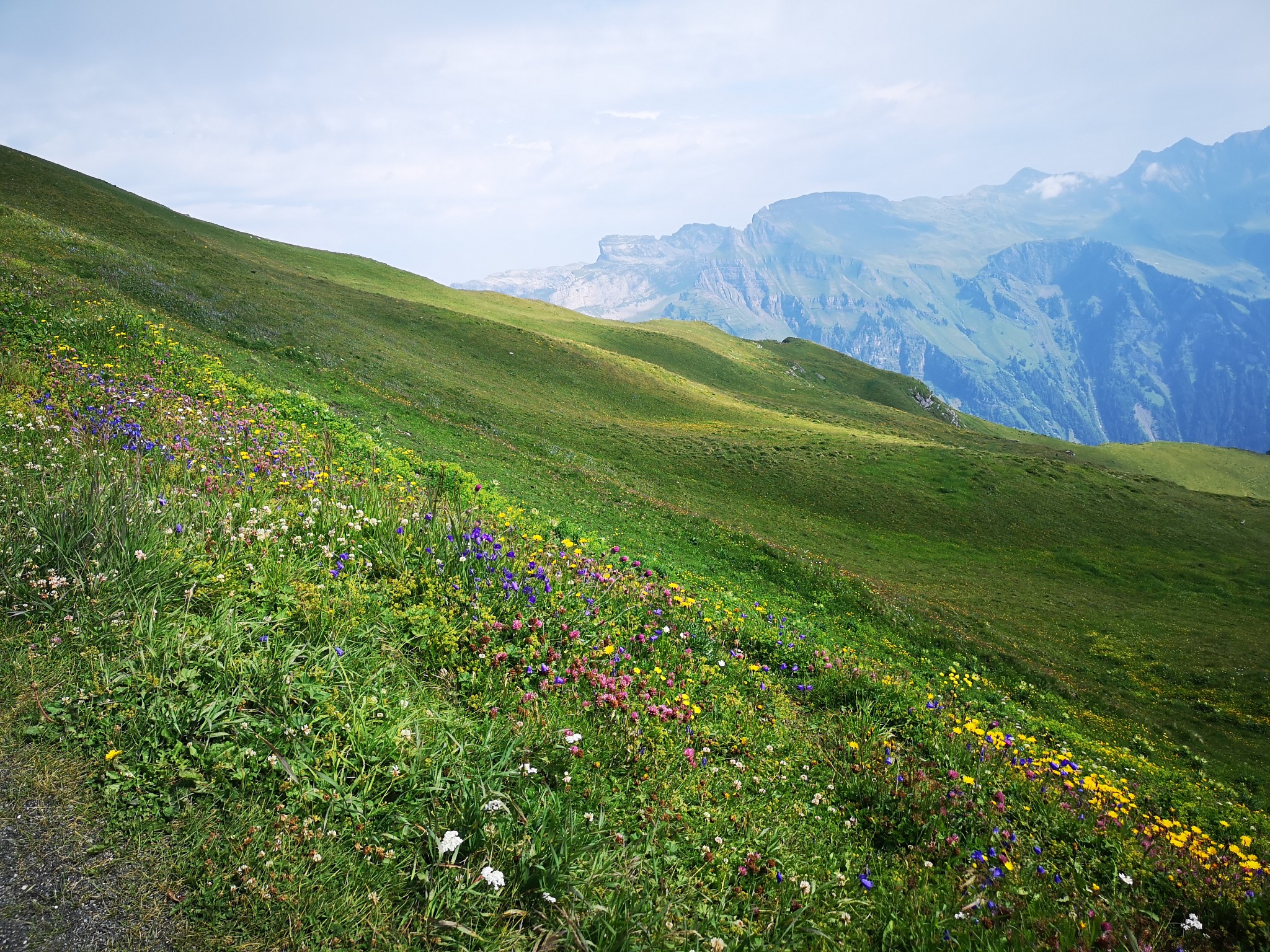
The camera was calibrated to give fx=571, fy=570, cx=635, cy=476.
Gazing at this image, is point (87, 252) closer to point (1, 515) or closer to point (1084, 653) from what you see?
point (1, 515)

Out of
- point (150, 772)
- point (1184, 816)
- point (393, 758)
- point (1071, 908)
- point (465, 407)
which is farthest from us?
point (465, 407)

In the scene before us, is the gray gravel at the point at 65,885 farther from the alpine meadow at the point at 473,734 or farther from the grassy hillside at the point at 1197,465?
the grassy hillside at the point at 1197,465

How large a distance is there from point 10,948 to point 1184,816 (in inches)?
574

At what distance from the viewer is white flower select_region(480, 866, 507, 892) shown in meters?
3.50

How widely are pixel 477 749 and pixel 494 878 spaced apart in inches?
49.3

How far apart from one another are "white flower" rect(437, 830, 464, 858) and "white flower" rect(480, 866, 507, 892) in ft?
0.75

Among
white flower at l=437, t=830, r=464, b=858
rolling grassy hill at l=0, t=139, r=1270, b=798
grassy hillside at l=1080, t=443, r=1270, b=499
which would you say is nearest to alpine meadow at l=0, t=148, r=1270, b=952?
white flower at l=437, t=830, r=464, b=858

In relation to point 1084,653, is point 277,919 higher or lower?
higher

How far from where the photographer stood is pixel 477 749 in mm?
4668

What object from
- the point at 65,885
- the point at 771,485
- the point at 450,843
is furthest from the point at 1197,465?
the point at 65,885

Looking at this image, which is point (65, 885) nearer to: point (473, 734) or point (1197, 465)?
point (473, 734)

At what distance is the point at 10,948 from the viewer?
2740mm

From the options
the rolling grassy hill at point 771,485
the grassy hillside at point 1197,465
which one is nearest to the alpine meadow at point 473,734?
the rolling grassy hill at point 771,485

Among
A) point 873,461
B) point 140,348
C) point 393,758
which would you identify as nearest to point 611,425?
point 873,461
